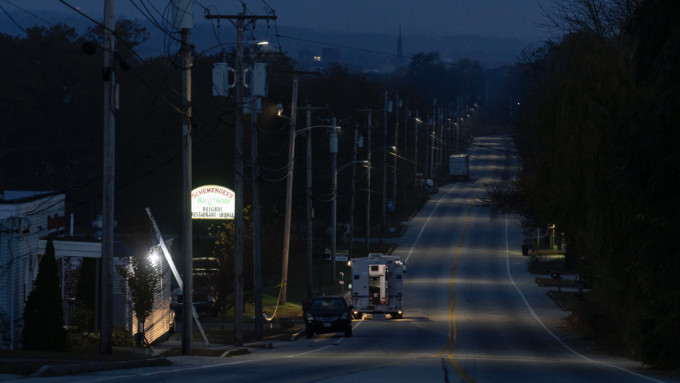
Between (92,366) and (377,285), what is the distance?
29518mm

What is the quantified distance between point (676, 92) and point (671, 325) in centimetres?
700

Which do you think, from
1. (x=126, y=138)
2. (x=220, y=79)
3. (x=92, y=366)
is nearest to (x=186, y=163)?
(x=220, y=79)

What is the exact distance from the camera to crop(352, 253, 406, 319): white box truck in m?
45.5

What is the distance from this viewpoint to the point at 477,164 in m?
166

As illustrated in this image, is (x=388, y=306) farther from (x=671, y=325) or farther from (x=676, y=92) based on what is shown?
(x=676, y=92)

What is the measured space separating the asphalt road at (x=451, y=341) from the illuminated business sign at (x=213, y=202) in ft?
24.1

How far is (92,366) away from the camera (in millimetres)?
17844

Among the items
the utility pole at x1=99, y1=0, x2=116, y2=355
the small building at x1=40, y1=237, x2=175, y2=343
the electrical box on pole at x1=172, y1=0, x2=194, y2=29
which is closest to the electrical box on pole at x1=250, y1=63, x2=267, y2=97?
the small building at x1=40, y1=237, x2=175, y2=343

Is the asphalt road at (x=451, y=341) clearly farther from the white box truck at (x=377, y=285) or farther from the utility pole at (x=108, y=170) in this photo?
the utility pole at (x=108, y=170)

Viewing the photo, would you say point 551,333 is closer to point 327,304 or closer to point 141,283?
point 327,304

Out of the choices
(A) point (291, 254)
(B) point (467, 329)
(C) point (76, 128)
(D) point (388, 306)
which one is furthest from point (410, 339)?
(C) point (76, 128)

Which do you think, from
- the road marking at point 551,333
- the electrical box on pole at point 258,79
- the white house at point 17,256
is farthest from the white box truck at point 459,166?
the white house at point 17,256

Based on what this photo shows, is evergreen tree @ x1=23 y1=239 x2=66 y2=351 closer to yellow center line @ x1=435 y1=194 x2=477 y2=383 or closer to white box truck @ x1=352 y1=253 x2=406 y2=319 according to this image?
yellow center line @ x1=435 y1=194 x2=477 y2=383

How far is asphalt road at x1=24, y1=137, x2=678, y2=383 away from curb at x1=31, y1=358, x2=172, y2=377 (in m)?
0.46
